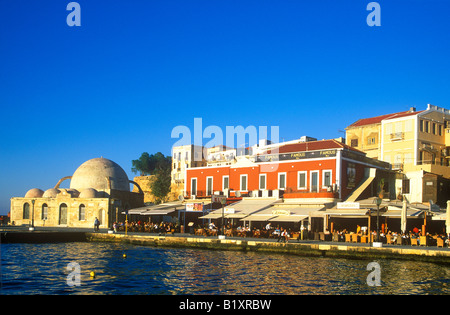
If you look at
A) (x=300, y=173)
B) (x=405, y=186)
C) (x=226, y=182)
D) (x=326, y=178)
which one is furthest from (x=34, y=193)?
(x=405, y=186)

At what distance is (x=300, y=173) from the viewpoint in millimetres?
38500

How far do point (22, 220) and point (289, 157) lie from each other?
107 feet

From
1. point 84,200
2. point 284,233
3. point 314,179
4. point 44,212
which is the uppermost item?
point 314,179

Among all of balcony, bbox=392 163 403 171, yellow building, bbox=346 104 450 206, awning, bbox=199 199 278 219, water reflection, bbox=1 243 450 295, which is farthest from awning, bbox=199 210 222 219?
balcony, bbox=392 163 403 171

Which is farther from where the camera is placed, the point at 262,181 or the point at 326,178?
the point at 262,181

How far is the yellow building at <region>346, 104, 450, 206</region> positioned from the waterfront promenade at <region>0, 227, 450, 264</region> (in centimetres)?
1448

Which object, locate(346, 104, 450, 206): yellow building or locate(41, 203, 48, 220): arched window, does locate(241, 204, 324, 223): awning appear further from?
locate(41, 203, 48, 220): arched window

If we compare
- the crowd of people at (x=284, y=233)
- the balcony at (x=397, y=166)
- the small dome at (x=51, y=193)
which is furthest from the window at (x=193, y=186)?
the balcony at (x=397, y=166)

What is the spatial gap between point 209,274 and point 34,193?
1630 inches

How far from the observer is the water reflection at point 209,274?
1792 cm

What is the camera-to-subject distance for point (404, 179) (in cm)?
4131

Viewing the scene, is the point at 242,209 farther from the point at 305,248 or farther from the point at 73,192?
the point at 73,192

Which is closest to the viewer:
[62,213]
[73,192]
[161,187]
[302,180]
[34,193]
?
[302,180]

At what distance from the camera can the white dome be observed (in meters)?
53.9
